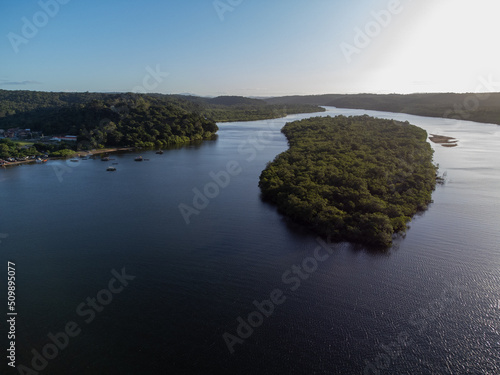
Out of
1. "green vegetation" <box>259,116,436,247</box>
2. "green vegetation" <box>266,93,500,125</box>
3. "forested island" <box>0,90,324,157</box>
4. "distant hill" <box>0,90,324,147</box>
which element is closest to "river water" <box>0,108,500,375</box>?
"green vegetation" <box>259,116,436,247</box>

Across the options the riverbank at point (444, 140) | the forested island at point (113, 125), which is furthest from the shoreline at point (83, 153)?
the riverbank at point (444, 140)

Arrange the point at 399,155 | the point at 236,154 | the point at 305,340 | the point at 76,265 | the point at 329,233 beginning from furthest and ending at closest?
the point at 236,154 → the point at 399,155 → the point at 329,233 → the point at 76,265 → the point at 305,340

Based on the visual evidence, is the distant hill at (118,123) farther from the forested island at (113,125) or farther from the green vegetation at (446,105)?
the green vegetation at (446,105)

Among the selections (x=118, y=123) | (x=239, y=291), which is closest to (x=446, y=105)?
(x=118, y=123)

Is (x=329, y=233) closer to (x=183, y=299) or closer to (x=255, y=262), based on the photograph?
(x=255, y=262)

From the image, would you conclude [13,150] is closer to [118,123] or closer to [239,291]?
[118,123]

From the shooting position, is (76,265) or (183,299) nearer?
(183,299)

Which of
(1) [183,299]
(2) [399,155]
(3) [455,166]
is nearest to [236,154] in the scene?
(2) [399,155]
